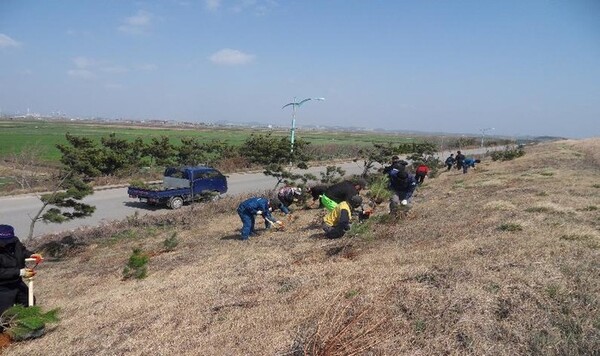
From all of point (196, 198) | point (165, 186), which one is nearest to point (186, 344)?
point (196, 198)

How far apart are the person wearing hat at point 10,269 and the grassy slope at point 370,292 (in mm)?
676

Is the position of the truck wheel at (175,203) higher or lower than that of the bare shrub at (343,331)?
lower

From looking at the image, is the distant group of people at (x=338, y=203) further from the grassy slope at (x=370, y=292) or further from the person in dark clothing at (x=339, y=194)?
the grassy slope at (x=370, y=292)

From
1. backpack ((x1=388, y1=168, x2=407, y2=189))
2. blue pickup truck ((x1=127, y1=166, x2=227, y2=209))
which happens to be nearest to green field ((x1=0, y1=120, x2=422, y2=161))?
blue pickup truck ((x1=127, y1=166, x2=227, y2=209))

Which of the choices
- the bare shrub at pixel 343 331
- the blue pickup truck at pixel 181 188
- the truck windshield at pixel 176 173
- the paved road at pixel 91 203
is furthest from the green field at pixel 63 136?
the bare shrub at pixel 343 331

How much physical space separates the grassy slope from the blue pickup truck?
7.73 meters

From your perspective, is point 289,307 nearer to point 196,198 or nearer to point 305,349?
point 305,349

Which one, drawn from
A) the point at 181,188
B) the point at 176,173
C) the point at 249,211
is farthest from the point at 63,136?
the point at 249,211

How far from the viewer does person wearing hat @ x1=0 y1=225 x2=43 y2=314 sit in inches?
222

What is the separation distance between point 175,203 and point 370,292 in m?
14.2

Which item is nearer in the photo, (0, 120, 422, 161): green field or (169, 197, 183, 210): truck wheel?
(169, 197, 183, 210): truck wheel

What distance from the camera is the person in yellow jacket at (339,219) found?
833cm

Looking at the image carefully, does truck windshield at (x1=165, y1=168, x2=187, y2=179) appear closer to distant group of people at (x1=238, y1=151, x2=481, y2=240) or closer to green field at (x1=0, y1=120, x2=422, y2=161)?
distant group of people at (x1=238, y1=151, x2=481, y2=240)

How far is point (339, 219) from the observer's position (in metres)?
8.42
